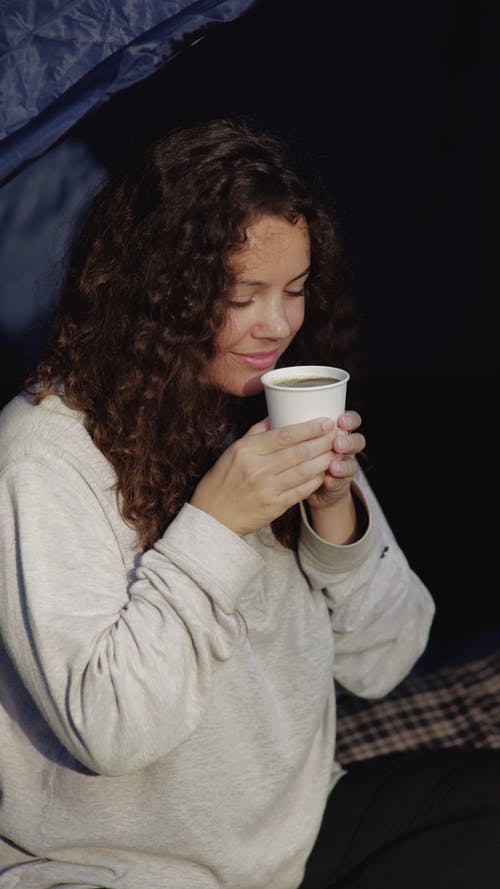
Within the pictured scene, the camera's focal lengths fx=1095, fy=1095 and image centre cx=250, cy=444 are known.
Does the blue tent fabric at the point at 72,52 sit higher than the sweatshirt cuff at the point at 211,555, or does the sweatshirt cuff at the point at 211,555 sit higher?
the blue tent fabric at the point at 72,52

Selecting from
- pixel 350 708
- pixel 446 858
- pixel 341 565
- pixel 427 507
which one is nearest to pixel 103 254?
pixel 341 565

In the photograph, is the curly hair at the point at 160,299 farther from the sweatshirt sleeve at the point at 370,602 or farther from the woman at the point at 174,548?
the sweatshirt sleeve at the point at 370,602

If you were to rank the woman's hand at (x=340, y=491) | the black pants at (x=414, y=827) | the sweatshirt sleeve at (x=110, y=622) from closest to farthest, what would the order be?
the sweatshirt sleeve at (x=110, y=622), the woman's hand at (x=340, y=491), the black pants at (x=414, y=827)

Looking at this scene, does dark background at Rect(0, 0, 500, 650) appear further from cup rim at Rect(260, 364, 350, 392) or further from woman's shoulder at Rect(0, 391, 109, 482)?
woman's shoulder at Rect(0, 391, 109, 482)

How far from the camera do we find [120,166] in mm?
1412

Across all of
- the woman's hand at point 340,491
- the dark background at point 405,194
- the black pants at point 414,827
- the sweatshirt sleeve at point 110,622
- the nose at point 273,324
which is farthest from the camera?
the dark background at point 405,194

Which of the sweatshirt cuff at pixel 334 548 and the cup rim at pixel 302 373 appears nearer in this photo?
the cup rim at pixel 302 373

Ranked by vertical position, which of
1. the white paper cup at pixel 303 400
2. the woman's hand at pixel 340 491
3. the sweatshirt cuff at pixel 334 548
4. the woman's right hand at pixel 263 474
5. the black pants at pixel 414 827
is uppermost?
the white paper cup at pixel 303 400

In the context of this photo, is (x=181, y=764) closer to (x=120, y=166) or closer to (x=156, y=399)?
(x=156, y=399)

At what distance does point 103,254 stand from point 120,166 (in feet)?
0.41

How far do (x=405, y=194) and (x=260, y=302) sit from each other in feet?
4.57

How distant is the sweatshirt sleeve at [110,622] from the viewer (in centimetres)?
117

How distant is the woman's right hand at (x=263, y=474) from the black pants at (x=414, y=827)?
23.1 inches

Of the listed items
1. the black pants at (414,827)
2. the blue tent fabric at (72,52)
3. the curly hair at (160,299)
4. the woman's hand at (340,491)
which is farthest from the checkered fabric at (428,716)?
the blue tent fabric at (72,52)
